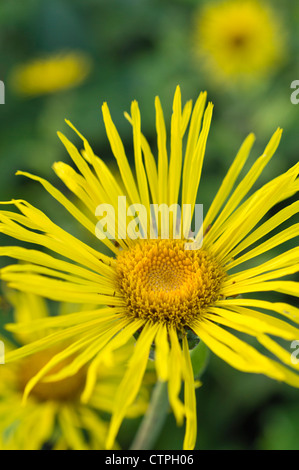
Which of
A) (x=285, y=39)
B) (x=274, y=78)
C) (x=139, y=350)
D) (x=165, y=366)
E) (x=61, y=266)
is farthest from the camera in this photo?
(x=285, y=39)

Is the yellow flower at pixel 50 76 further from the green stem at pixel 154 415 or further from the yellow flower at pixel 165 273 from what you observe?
the green stem at pixel 154 415

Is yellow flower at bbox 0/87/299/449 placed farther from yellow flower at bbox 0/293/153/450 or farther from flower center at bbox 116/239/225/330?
yellow flower at bbox 0/293/153/450

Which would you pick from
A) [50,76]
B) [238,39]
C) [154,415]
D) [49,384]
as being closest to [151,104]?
[50,76]

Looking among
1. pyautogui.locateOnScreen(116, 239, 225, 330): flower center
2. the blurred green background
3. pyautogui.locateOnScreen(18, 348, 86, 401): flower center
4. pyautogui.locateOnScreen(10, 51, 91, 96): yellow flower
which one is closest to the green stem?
pyautogui.locateOnScreen(116, 239, 225, 330): flower center

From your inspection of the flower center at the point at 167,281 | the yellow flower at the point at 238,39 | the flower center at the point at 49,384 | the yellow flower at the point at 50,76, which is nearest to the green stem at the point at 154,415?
the flower center at the point at 167,281

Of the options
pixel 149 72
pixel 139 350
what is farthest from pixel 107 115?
pixel 149 72

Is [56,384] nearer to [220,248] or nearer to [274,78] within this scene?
[220,248]
